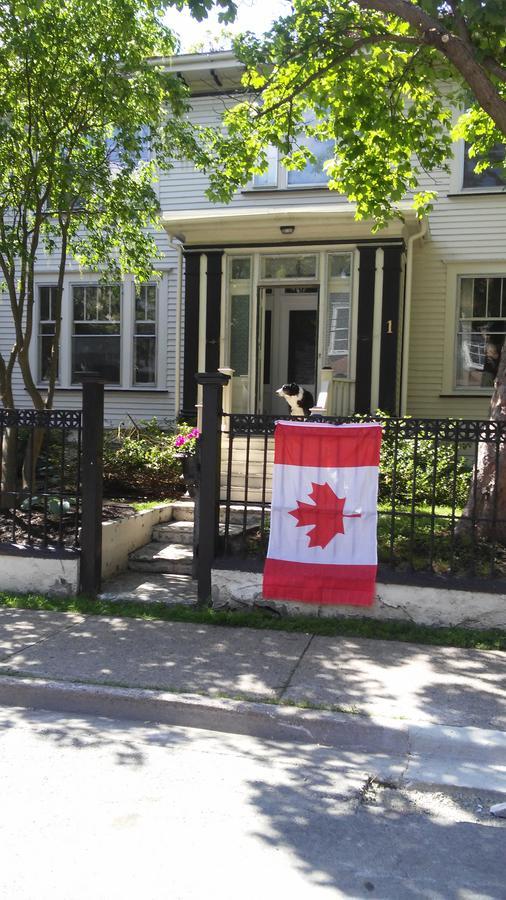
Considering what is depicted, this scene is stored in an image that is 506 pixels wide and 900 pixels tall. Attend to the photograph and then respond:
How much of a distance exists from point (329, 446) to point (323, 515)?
1.94 ft

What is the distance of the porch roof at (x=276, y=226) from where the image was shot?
11.9 meters

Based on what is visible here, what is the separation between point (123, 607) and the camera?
680 centimetres

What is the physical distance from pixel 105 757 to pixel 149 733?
46 cm

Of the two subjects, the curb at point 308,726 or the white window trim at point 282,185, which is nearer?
the curb at point 308,726

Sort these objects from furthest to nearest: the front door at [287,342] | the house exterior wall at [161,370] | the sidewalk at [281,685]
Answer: the house exterior wall at [161,370] → the front door at [287,342] → the sidewalk at [281,685]

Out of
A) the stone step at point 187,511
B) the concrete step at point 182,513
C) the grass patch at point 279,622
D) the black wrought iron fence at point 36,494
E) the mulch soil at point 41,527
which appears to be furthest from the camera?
the concrete step at point 182,513

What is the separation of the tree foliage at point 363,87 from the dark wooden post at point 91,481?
10.7 ft

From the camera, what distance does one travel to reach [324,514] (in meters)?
6.46

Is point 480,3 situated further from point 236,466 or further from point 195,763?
point 236,466

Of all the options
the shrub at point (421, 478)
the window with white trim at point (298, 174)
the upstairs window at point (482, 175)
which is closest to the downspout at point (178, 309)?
the window with white trim at point (298, 174)

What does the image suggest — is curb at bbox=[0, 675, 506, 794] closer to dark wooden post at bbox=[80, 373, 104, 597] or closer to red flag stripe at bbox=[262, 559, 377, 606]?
red flag stripe at bbox=[262, 559, 377, 606]

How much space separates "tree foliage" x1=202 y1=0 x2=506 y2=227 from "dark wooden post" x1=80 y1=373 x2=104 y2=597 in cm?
326

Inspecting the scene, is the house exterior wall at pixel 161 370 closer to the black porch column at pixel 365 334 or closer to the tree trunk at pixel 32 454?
the black porch column at pixel 365 334

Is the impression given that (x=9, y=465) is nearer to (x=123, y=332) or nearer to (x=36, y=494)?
(x=36, y=494)
